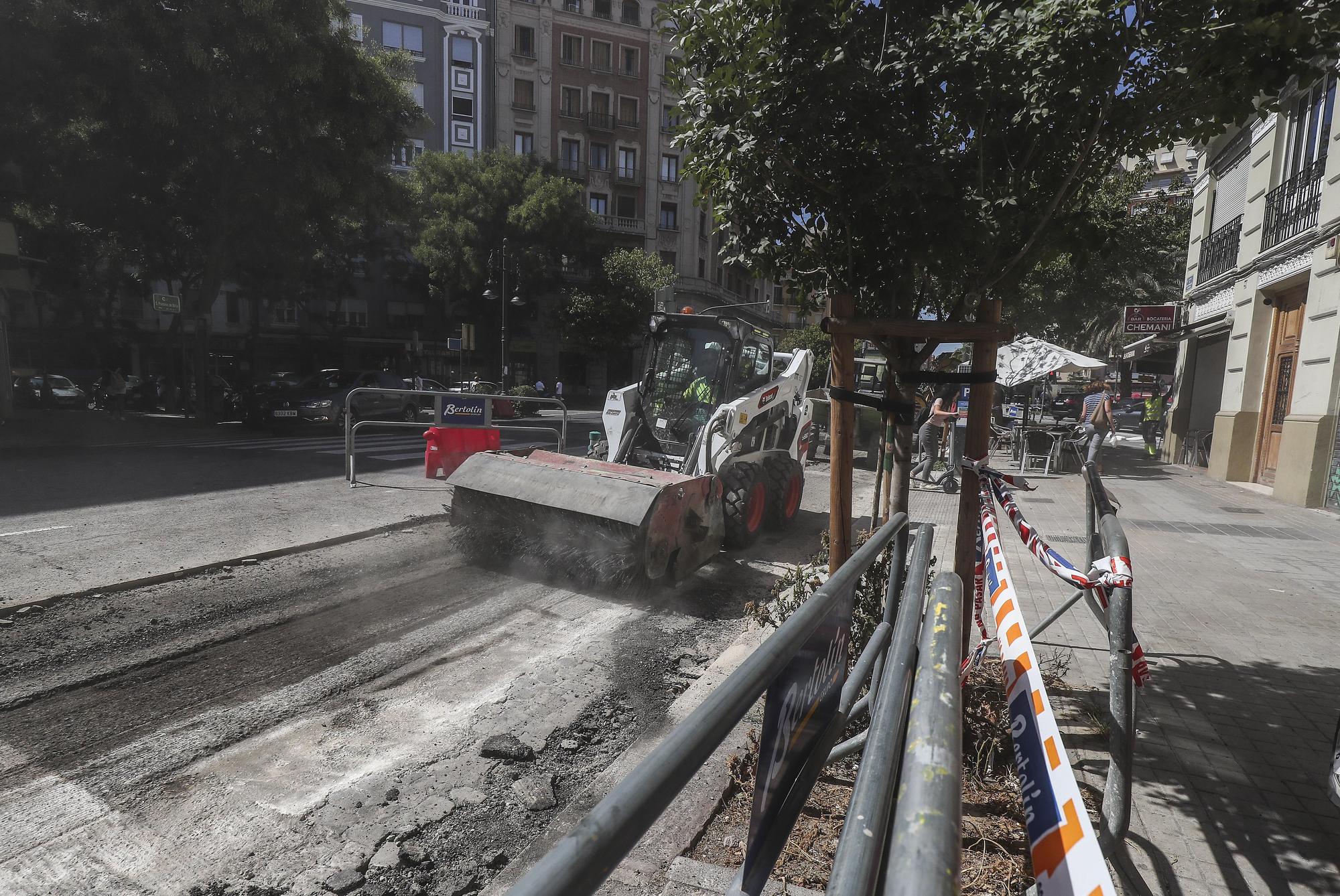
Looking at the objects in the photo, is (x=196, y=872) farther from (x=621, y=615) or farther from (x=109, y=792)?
(x=621, y=615)

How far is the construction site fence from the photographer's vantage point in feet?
2.57

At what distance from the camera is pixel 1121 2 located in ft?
8.95

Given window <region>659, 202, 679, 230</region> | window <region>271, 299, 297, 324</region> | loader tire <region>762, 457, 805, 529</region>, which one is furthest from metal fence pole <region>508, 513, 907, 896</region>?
window <region>659, 202, 679, 230</region>

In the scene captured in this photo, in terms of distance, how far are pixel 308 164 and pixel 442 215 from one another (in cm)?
1967

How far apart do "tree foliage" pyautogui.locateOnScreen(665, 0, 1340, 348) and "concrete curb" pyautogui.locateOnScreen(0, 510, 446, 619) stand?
5.61 m

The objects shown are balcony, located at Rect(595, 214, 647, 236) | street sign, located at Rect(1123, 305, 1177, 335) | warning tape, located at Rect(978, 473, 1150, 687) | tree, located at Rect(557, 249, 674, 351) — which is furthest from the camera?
balcony, located at Rect(595, 214, 647, 236)

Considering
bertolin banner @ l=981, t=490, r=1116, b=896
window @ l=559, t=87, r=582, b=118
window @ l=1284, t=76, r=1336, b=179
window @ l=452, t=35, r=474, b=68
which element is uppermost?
window @ l=452, t=35, r=474, b=68

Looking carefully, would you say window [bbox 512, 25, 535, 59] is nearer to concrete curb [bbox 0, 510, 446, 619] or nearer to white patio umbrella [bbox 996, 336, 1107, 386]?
white patio umbrella [bbox 996, 336, 1107, 386]

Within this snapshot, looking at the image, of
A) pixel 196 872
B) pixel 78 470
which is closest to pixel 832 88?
pixel 196 872

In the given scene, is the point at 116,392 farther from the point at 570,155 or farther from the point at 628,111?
the point at 628,111

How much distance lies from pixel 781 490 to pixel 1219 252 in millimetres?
14816

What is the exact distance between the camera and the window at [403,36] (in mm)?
41344

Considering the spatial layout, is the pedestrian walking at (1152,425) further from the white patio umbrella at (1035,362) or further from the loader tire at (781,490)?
the loader tire at (781,490)

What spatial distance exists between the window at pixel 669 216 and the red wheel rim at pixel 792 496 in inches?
1550
